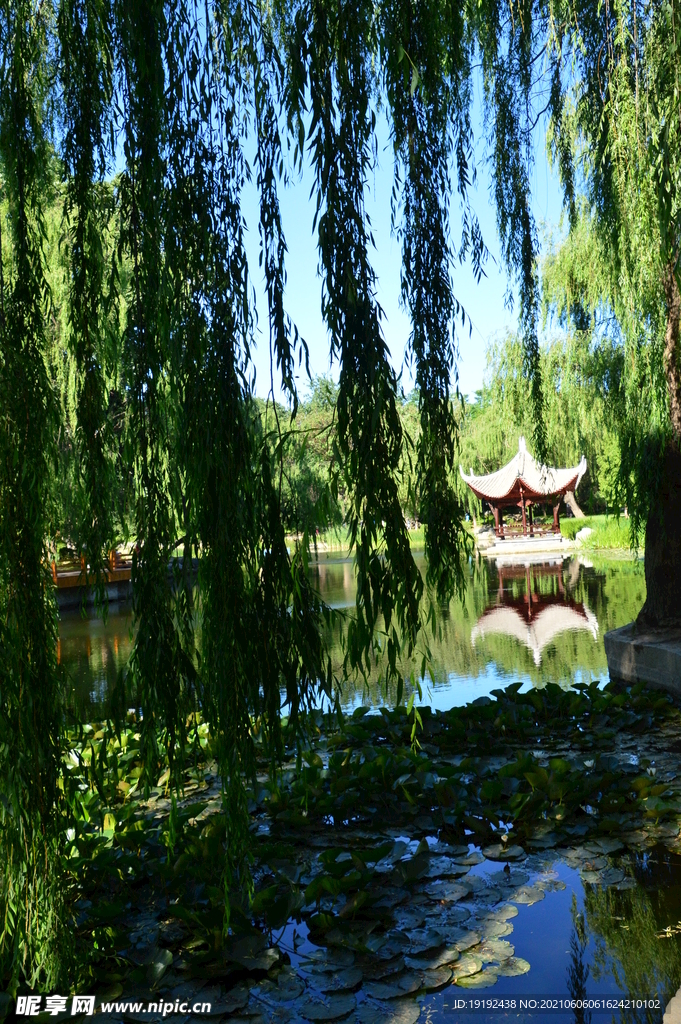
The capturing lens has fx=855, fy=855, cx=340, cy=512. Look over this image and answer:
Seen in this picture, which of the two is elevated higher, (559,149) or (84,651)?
(559,149)

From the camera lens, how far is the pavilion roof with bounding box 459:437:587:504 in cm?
1891

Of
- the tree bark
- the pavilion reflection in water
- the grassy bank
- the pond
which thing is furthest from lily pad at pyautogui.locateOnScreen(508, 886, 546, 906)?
the grassy bank

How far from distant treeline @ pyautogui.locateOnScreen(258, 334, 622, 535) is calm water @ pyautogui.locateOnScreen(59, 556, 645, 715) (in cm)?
108

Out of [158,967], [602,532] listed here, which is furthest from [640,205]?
[602,532]

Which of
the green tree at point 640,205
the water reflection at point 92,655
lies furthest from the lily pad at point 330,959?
the water reflection at point 92,655

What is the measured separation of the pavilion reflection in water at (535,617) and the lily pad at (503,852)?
375 centimetres

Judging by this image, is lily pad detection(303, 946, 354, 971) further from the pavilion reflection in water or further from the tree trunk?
the pavilion reflection in water

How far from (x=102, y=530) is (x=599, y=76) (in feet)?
9.41

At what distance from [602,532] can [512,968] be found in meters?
17.3

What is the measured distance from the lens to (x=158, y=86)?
166cm

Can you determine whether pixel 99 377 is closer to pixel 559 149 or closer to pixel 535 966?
pixel 535 966

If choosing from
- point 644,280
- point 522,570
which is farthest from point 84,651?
point 522,570

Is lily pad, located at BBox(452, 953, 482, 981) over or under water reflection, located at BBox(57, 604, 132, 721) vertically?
over

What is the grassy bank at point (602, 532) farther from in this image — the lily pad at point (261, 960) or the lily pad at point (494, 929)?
the lily pad at point (261, 960)
